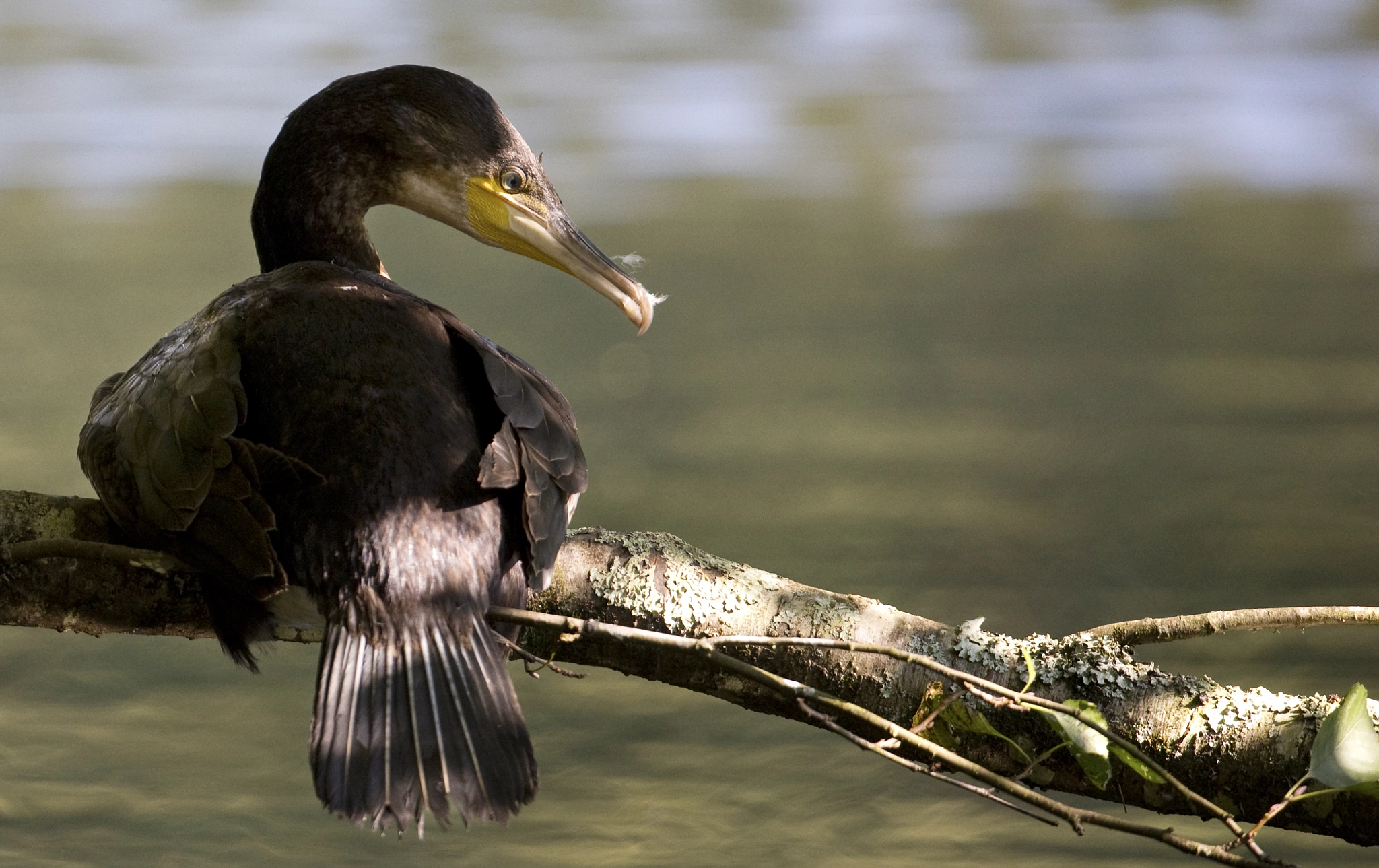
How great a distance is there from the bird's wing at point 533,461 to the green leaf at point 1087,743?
0.52 m

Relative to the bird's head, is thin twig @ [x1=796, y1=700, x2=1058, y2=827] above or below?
below

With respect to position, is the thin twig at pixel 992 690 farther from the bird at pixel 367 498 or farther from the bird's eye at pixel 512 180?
the bird's eye at pixel 512 180

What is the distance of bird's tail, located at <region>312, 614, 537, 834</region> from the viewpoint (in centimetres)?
109

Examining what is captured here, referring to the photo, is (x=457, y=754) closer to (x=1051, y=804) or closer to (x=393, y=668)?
(x=393, y=668)

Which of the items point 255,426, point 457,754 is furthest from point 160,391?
point 457,754

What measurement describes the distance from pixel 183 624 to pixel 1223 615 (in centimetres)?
117

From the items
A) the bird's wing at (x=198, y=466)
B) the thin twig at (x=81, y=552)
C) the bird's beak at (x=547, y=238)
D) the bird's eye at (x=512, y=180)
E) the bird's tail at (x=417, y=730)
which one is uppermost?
the bird's eye at (x=512, y=180)

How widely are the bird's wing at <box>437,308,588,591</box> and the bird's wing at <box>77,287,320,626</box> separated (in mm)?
190

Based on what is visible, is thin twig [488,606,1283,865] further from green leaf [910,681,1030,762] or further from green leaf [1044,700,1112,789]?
green leaf [910,681,1030,762]

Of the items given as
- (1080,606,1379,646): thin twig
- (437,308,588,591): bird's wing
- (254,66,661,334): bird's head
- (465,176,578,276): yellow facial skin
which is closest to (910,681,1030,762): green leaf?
(1080,606,1379,646): thin twig

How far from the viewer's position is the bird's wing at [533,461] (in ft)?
4.22

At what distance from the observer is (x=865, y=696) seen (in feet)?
4.69

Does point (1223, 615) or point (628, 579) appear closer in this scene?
point (1223, 615)

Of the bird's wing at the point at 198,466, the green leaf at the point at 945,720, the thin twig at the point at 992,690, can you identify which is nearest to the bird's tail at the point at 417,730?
the bird's wing at the point at 198,466
